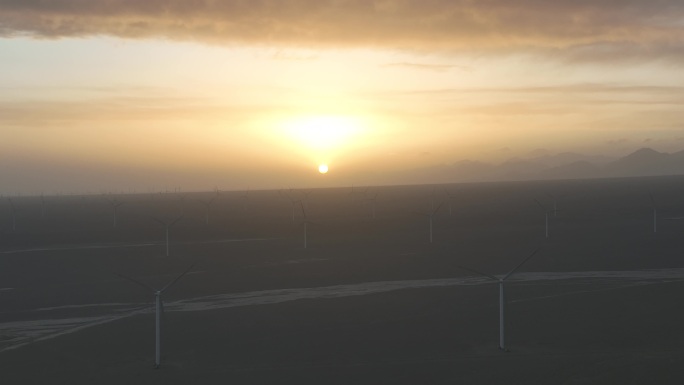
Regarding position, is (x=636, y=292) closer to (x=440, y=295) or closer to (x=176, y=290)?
(x=440, y=295)

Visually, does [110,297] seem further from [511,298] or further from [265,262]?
[511,298]

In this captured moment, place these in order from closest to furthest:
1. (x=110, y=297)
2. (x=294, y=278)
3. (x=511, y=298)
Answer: (x=511, y=298) → (x=110, y=297) → (x=294, y=278)

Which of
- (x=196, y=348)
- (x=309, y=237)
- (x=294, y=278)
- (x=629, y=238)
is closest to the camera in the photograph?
(x=196, y=348)

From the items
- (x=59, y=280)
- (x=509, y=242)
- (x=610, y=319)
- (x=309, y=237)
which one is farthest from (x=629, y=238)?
(x=59, y=280)

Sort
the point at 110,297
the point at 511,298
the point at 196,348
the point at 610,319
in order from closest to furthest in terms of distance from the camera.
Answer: the point at 196,348 < the point at 610,319 < the point at 511,298 < the point at 110,297

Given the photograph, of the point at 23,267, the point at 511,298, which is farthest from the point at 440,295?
the point at 23,267

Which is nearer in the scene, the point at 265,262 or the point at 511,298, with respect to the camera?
the point at 511,298
